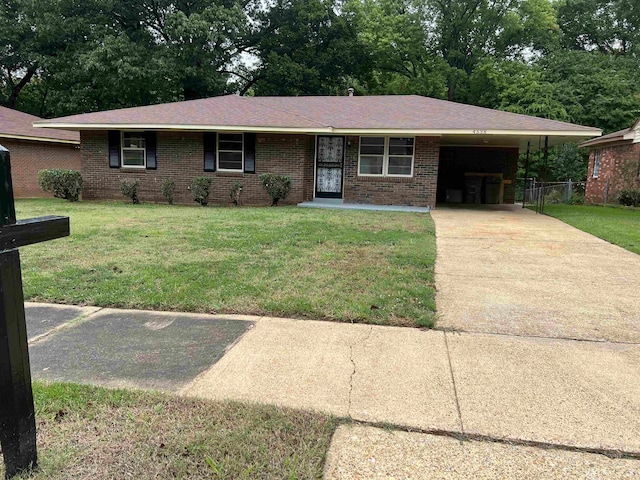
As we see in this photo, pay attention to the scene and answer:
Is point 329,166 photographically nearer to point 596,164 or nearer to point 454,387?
point 454,387

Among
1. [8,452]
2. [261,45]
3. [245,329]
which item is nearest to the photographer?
[8,452]

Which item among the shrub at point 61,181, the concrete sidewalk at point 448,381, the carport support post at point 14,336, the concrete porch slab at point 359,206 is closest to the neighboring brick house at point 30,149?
the shrub at point 61,181

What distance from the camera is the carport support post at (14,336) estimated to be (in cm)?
182

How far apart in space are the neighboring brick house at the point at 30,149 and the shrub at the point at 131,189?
577 cm

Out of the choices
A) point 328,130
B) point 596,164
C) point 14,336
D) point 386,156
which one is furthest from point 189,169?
point 596,164

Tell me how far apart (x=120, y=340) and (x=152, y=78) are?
24705 mm

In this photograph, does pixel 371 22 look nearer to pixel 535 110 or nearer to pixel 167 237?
pixel 535 110


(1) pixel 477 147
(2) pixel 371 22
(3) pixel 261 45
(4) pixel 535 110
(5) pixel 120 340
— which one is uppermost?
(2) pixel 371 22

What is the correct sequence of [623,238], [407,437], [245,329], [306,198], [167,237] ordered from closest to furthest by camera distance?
[407,437], [245,329], [167,237], [623,238], [306,198]

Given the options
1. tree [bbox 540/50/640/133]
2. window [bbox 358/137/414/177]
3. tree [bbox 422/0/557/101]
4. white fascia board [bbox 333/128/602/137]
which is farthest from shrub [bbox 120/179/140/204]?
tree [bbox 540/50/640/133]

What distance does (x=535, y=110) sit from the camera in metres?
26.6

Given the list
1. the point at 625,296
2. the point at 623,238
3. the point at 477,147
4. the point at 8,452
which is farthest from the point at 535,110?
the point at 8,452

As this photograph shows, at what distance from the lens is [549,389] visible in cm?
291

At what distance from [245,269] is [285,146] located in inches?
376
